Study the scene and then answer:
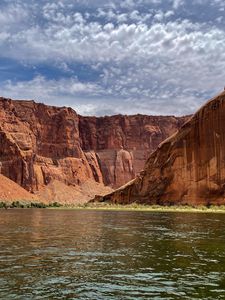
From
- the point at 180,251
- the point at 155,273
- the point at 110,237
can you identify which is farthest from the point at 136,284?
the point at 110,237

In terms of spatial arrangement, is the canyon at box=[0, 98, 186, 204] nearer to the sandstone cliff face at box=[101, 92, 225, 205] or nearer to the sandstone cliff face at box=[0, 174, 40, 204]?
the sandstone cliff face at box=[0, 174, 40, 204]

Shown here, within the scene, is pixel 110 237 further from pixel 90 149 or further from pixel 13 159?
pixel 90 149

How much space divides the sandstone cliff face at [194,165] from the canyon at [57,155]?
201 ft

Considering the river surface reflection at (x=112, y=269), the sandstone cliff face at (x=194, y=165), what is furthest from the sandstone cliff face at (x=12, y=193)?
the river surface reflection at (x=112, y=269)

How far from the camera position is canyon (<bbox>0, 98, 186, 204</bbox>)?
521 ft

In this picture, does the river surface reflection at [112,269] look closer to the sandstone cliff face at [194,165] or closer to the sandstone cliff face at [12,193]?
the sandstone cliff face at [194,165]

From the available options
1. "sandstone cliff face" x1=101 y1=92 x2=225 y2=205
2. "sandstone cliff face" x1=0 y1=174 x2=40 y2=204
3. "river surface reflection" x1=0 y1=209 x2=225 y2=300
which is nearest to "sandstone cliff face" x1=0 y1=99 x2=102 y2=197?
"sandstone cliff face" x1=0 y1=174 x2=40 y2=204

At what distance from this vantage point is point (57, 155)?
178000mm

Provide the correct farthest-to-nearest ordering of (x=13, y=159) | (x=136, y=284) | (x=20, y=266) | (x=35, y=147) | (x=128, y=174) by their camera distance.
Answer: (x=128, y=174)
(x=35, y=147)
(x=13, y=159)
(x=20, y=266)
(x=136, y=284)

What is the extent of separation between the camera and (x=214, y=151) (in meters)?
89.0

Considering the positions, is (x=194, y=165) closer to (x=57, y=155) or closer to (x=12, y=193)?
(x=12, y=193)

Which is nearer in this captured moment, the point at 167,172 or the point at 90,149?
the point at 167,172

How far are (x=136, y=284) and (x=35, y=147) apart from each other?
162646 mm

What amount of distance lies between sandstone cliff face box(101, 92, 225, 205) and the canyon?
61.3 m
